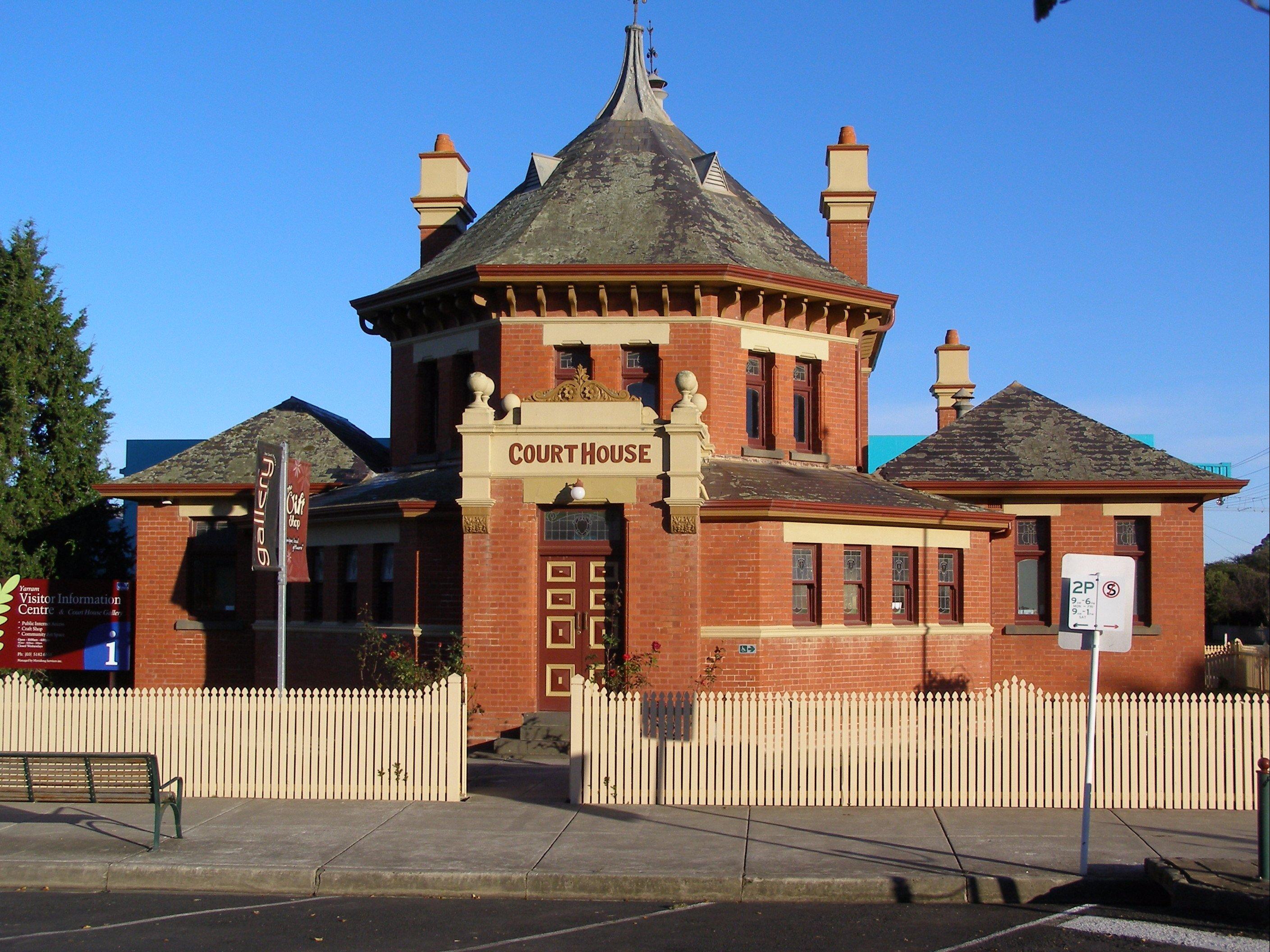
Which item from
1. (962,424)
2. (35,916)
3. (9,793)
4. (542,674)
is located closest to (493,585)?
(542,674)

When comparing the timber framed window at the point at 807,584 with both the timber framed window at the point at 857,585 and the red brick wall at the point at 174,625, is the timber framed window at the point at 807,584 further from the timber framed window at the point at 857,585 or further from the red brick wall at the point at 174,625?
the red brick wall at the point at 174,625

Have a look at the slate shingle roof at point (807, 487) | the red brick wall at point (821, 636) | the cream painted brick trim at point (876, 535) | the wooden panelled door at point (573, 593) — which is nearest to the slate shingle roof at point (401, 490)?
the wooden panelled door at point (573, 593)

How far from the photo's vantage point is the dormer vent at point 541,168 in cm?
2273

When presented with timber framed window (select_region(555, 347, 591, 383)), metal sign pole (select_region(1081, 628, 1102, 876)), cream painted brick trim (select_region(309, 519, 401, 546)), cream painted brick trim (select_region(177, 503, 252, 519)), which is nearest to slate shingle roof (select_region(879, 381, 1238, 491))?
timber framed window (select_region(555, 347, 591, 383))

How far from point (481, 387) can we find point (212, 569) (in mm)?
8590

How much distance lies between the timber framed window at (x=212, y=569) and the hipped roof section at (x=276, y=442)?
3.06 feet

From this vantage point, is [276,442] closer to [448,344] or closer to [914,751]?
[448,344]

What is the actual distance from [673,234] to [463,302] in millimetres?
3577

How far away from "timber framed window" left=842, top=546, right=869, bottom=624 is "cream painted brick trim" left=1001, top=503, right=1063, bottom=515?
3.90 metres

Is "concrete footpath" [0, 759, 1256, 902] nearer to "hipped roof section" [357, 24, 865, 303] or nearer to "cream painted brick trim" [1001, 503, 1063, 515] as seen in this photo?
"cream painted brick trim" [1001, 503, 1063, 515]

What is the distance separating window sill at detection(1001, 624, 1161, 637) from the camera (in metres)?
21.5

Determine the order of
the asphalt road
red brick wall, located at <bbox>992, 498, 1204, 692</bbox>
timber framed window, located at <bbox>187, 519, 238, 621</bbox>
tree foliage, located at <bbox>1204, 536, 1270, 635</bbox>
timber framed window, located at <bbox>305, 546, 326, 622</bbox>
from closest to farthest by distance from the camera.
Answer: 1. the asphalt road
2. timber framed window, located at <bbox>305, 546, 326, 622</bbox>
3. red brick wall, located at <bbox>992, 498, 1204, 692</bbox>
4. timber framed window, located at <bbox>187, 519, 238, 621</bbox>
5. tree foliage, located at <bbox>1204, 536, 1270, 635</bbox>

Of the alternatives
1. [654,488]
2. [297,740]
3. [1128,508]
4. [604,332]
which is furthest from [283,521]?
[1128,508]

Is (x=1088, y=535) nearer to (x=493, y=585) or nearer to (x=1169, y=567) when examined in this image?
(x=1169, y=567)
